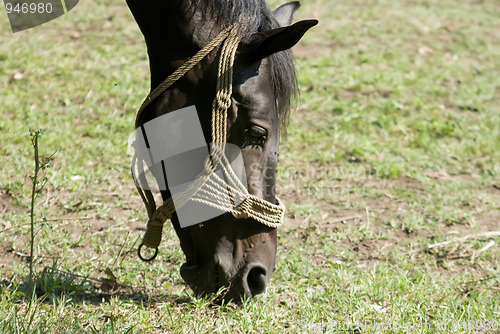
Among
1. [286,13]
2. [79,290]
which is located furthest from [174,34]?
[79,290]

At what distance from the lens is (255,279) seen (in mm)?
2531

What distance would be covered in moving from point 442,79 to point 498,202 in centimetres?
240

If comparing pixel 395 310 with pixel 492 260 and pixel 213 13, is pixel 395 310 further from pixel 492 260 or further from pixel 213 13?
pixel 213 13

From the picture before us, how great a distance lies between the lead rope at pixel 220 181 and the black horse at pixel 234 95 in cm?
3

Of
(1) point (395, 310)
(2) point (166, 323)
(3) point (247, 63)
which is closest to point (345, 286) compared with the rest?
(1) point (395, 310)

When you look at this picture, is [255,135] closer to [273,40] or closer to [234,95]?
[234,95]

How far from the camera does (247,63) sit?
90.1 inches

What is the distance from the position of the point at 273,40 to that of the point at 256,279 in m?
1.06

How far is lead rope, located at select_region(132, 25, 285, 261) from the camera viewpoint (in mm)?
2242

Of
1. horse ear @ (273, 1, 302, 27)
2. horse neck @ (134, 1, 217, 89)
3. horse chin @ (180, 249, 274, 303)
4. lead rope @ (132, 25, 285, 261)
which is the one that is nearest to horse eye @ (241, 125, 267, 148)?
lead rope @ (132, 25, 285, 261)

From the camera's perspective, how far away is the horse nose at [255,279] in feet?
8.09

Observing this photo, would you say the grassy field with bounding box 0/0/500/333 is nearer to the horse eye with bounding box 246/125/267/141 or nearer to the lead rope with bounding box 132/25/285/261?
the lead rope with bounding box 132/25/285/261

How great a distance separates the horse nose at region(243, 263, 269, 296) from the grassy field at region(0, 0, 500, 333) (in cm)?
19

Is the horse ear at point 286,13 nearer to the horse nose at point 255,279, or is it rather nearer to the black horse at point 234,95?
the black horse at point 234,95
